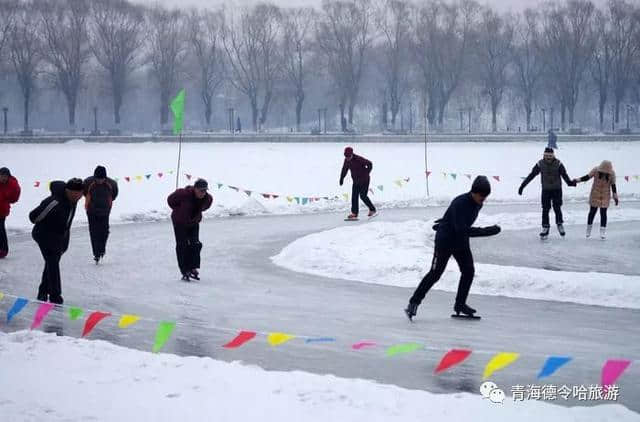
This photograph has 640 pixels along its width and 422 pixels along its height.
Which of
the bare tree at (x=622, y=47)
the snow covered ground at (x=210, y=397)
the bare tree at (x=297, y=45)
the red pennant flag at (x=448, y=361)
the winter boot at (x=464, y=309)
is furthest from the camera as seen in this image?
the bare tree at (x=297, y=45)

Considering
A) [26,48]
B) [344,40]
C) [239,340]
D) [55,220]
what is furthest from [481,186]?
[26,48]

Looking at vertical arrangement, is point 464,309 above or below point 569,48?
below

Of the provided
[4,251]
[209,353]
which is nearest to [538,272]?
[209,353]

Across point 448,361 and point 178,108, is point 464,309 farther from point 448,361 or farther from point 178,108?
point 178,108

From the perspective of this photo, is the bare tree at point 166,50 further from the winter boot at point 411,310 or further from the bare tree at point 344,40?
the winter boot at point 411,310

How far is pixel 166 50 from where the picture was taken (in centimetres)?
9238

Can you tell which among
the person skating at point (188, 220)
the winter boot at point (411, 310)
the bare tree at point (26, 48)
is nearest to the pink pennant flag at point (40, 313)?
the person skating at point (188, 220)

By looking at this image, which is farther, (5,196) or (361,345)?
(5,196)

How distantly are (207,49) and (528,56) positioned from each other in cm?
3435

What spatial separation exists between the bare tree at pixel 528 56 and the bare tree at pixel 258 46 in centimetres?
2450

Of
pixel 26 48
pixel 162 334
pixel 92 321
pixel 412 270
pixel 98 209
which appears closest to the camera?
pixel 162 334

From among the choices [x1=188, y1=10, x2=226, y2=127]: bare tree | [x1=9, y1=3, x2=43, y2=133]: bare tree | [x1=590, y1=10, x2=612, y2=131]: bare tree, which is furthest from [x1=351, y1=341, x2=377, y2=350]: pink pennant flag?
[x1=188, y1=10, x2=226, y2=127]: bare tree

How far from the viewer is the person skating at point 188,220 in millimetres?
13992

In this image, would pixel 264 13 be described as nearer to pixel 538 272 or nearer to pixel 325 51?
pixel 325 51
